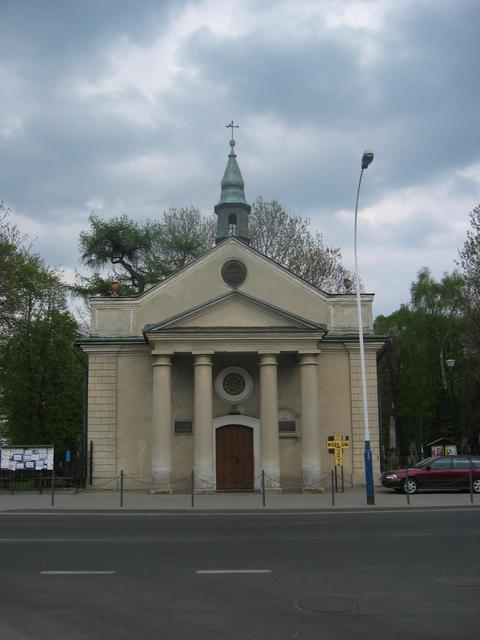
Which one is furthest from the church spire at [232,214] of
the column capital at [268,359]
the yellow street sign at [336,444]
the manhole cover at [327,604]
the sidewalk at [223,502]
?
the manhole cover at [327,604]

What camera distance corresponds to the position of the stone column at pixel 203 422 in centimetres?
2578

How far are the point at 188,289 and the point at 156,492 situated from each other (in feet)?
27.0

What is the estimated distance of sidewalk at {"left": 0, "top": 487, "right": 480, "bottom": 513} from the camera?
20.0 m

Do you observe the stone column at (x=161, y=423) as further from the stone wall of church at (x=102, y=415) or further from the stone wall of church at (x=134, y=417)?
the stone wall of church at (x=102, y=415)

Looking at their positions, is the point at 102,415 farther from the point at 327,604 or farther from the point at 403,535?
the point at 327,604

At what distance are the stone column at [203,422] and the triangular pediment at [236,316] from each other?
1359mm

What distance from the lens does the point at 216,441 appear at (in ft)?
91.6

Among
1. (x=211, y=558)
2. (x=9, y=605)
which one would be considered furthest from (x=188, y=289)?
(x=9, y=605)

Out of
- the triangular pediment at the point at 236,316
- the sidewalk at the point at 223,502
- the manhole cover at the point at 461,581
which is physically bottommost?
the sidewalk at the point at 223,502

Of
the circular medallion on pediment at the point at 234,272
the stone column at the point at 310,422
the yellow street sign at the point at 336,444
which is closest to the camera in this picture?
the yellow street sign at the point at 336,444

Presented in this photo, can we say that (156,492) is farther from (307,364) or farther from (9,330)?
(9,330)

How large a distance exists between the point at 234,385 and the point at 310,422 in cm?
383

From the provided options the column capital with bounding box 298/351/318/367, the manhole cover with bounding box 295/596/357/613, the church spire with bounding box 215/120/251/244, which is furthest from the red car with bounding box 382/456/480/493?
the manhole cover with bounding box 295/596/357/613

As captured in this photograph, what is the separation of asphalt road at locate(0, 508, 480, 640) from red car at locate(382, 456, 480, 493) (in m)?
10.8
